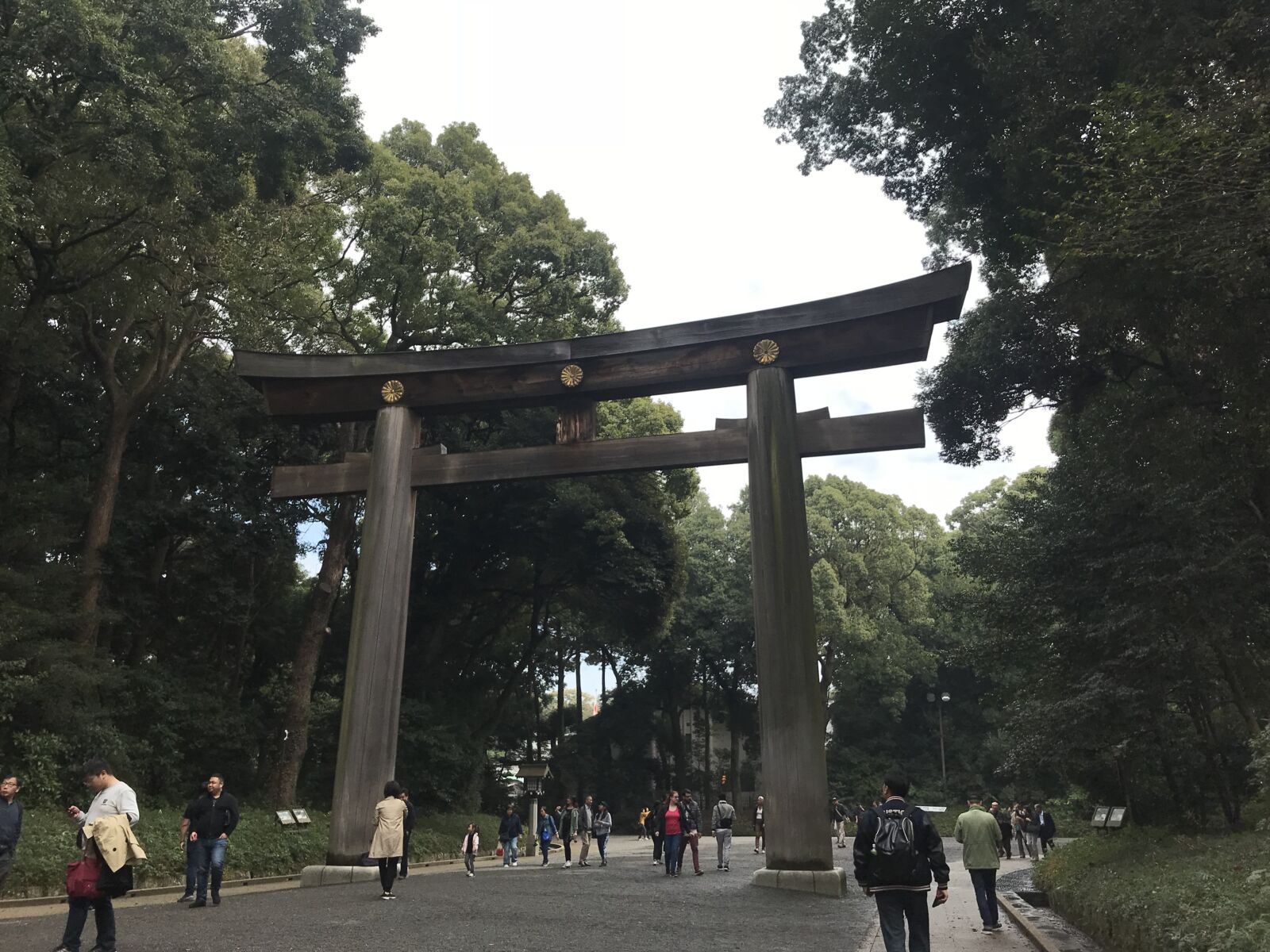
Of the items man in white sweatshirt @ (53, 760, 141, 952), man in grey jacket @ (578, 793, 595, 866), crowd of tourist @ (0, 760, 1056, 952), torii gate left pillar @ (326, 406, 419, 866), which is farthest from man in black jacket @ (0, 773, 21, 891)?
man in grey jacket @ (578, 793, 595, 866)

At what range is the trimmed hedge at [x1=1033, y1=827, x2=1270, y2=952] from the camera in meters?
4.89

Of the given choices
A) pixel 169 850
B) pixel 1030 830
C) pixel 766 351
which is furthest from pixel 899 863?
pixel 1030 830

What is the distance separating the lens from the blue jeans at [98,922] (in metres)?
5.78

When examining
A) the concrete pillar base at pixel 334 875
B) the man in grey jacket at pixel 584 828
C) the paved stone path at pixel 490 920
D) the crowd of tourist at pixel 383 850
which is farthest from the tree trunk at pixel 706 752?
the crowd of tourist at pixel 383 850

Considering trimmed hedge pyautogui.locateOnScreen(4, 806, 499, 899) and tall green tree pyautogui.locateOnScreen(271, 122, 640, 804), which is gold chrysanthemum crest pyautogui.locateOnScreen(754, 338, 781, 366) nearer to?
tall green tree pyautogui.locateOnScreen(271, 122, 640, 804)

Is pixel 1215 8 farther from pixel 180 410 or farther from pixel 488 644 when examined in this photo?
pixel 488 644

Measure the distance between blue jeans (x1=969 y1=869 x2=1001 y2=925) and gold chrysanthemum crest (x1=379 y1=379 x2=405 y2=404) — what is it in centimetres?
1006

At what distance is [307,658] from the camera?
20.0 m

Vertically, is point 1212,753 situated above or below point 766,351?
below

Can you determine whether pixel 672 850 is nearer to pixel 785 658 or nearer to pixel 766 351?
pixel 785 658

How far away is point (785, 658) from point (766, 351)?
4.19m

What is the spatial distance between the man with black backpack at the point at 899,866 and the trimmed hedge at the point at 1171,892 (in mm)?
1405

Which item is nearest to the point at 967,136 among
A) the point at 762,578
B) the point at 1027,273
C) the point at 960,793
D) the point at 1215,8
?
the point at 1027,273

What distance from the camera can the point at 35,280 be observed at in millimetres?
14828
